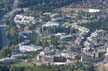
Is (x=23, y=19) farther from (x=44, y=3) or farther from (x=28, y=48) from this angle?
(x=28, y=48)

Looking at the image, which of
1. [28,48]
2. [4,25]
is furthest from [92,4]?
[28,48]

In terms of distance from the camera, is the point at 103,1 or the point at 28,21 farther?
the point at 103,1

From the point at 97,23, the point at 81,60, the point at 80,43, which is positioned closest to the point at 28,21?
the point at 97,23

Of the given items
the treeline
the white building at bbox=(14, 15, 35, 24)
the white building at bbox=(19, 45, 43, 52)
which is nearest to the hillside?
the treeline

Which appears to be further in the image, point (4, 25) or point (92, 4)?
point (92, 4)

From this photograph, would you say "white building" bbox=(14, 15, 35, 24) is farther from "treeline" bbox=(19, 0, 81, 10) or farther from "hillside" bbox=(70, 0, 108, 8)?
"hillside" bbox=(70, 0, 108, 8)

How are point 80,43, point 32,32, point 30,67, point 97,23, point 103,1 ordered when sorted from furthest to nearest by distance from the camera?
point 103,1 < point 97,23 < point 32,32 < point 80,43 < point 30,67

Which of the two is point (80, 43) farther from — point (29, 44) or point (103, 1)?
point (103, 1)

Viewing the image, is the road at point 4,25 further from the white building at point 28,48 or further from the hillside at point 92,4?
the hillside at point 92,4
